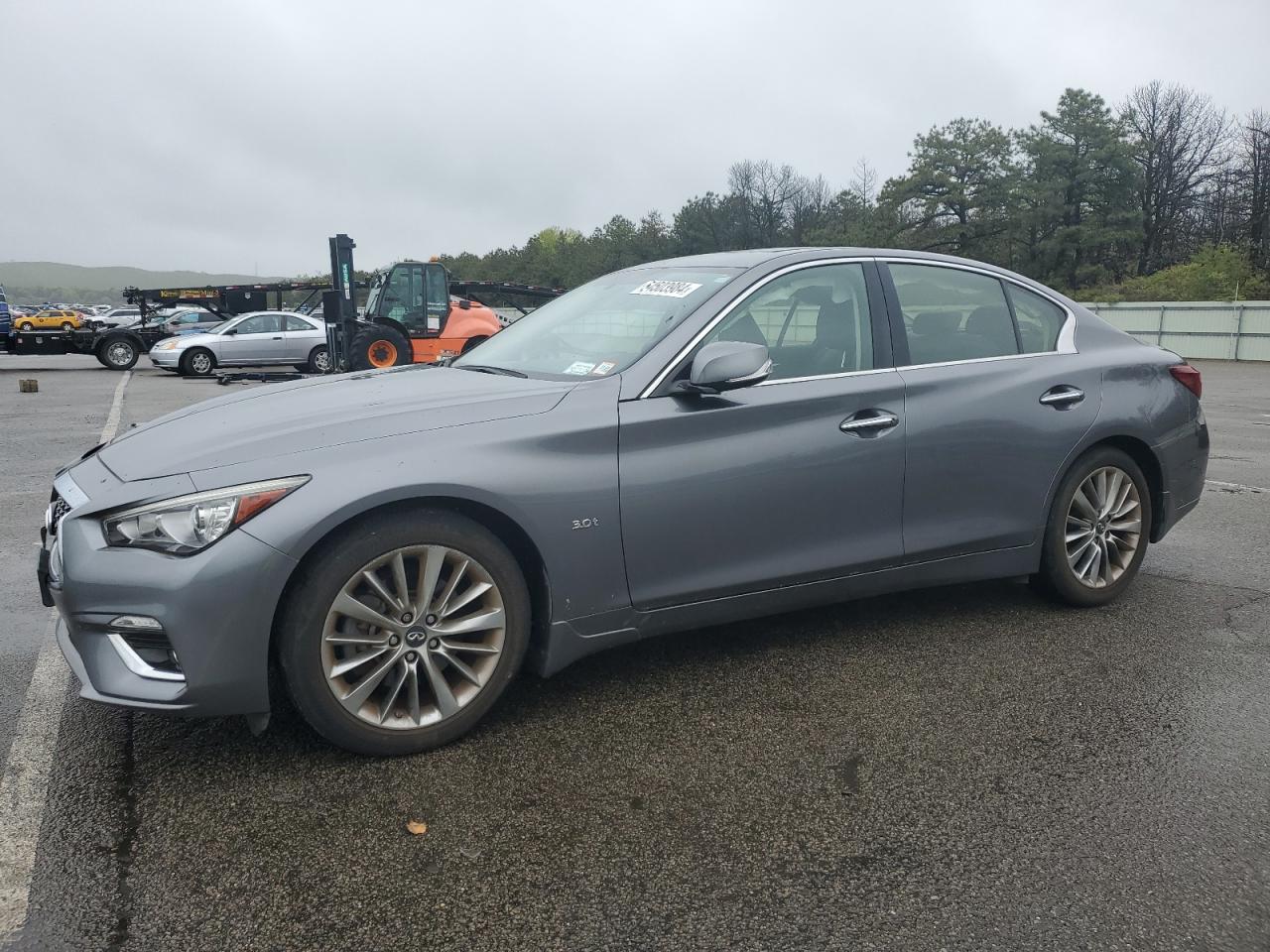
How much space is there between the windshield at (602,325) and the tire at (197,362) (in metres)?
19.3

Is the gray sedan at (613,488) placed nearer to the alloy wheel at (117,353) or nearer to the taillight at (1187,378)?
the taillight at (1187,378)

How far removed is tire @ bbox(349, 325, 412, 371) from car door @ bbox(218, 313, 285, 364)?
4968 millimetres

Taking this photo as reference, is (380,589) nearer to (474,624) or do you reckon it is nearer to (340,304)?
(474,624)

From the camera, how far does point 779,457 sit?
357 centimetres

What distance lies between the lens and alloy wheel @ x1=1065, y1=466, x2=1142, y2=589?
175 inches

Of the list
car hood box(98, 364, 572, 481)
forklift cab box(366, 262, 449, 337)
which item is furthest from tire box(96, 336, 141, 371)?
car hood box(98, 364, 572, 481)

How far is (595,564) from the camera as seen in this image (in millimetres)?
3250

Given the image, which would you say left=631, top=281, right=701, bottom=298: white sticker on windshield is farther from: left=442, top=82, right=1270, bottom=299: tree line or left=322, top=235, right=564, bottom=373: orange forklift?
left=442, top=82, right=1270, bottom=299: tree line

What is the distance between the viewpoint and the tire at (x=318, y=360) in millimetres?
22781

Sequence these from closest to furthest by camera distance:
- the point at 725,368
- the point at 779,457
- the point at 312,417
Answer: the point at 312,417, the point at 725,368, the point at 779,457

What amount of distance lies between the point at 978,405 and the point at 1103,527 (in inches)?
37.8

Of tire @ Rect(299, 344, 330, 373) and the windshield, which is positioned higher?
the windshield

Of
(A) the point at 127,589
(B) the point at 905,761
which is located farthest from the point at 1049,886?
(A) the point at 127,589

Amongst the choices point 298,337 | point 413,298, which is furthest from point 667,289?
point 298,337
